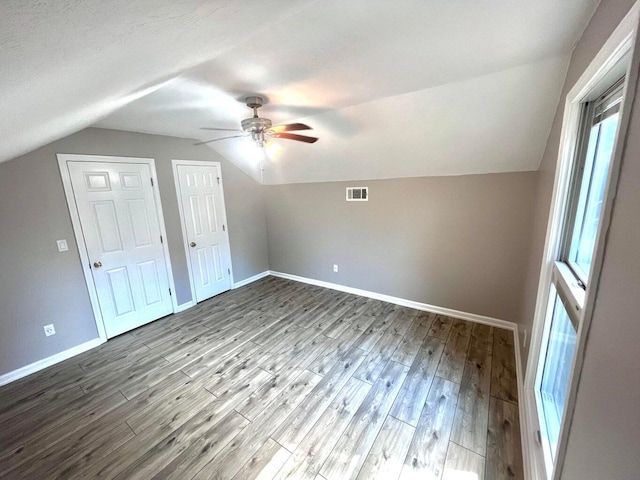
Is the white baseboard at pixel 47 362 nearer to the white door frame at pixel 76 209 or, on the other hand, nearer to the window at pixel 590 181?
the white door frame at pixel 76 209

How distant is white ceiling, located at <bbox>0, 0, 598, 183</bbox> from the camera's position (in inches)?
28.0

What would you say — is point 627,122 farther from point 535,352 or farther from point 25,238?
point 25,238

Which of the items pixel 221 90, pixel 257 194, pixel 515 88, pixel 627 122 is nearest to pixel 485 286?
pixel 515 88

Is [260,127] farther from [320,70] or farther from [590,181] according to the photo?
[590,181]

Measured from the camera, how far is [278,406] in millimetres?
1977

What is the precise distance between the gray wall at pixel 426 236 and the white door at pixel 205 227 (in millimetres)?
1062

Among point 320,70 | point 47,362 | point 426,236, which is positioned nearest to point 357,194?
point 426,236

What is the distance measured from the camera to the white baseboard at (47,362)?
2352 millimetres

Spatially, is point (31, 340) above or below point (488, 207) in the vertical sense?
below

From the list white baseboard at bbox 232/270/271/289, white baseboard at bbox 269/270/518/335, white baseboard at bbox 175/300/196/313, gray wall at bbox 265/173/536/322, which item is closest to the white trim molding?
white baseboard at bbox 175/300/196/313

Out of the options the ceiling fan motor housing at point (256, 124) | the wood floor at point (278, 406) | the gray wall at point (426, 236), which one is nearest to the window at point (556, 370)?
the wood floor at point (278, 406)

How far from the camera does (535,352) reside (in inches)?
66.2

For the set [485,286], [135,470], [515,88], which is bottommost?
[135,470]

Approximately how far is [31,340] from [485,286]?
468 cm
